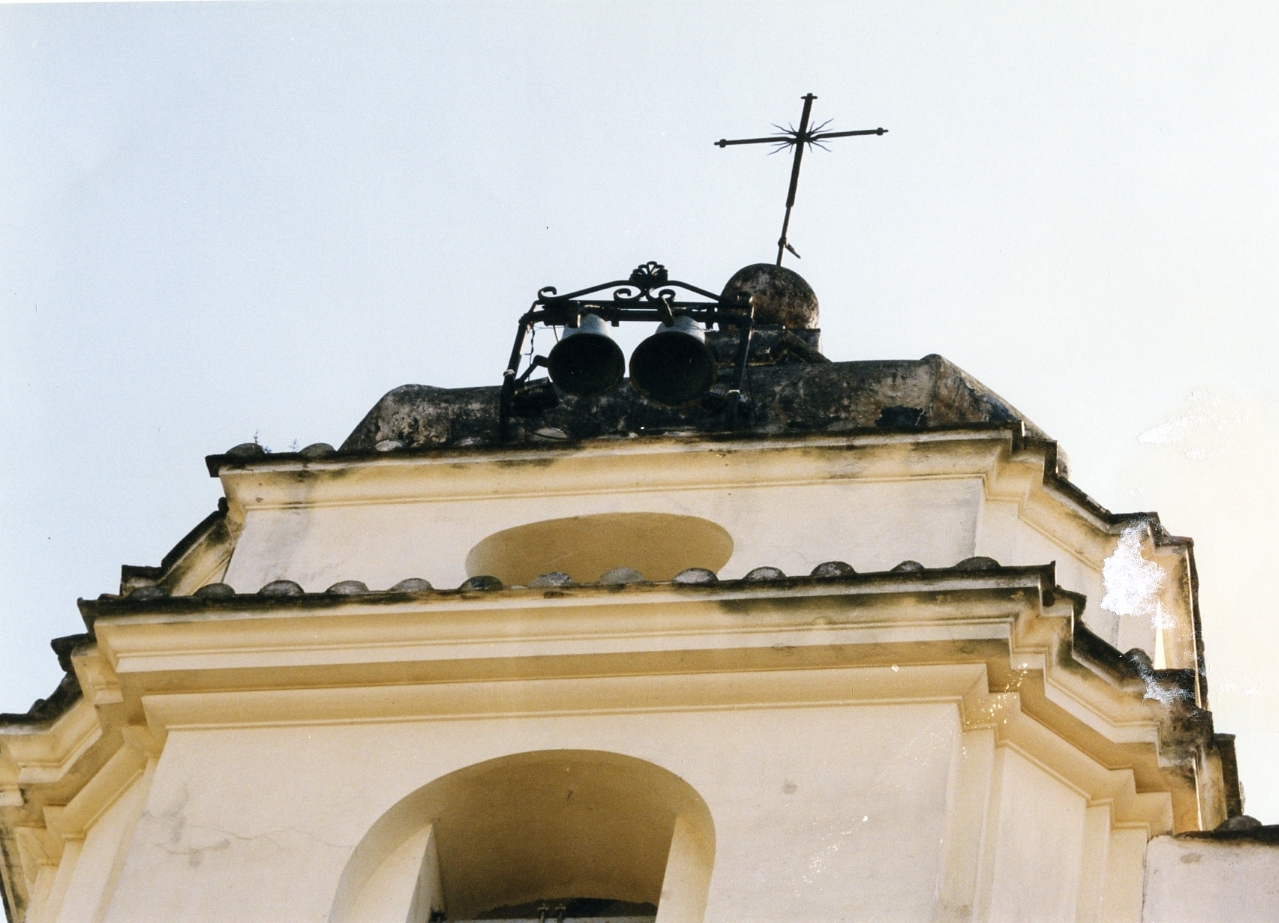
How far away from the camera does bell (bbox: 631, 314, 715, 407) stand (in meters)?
14.2

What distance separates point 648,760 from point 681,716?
262 millimetres

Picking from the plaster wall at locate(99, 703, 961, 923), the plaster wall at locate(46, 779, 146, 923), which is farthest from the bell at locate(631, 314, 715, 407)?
the plaster wall at locate(46, 779, 146, 923)

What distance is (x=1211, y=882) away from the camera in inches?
464

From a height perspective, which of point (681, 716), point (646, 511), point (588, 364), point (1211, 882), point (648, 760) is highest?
point (588, 364)

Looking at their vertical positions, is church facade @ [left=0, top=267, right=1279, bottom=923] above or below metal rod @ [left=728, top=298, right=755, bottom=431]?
below

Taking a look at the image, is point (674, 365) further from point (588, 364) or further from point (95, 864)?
point (95, 864)

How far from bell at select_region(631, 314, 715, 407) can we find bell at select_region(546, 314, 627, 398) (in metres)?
0.09

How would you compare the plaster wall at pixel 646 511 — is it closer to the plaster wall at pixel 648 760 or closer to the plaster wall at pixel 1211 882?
the plaster wall at pixel 648 760

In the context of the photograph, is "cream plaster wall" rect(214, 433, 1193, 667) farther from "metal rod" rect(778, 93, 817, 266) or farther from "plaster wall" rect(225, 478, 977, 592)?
"metal rod" rect(778, 93, 817, 266)

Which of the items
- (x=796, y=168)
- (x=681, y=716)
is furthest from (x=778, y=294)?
(x=681, y=716)

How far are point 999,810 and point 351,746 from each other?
2.60m

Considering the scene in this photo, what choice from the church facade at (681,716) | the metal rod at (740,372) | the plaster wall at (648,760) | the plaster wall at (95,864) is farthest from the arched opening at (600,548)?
the plaster wall at (95,864)

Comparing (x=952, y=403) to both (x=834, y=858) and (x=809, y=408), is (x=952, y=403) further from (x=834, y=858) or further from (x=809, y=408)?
(x=834, y=858)

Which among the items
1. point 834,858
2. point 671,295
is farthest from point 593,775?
point 671,295
